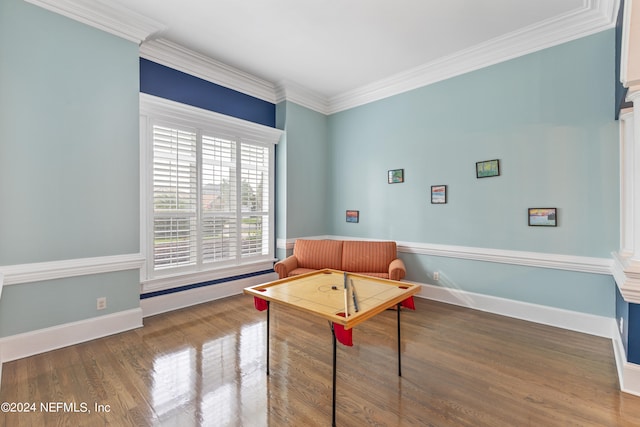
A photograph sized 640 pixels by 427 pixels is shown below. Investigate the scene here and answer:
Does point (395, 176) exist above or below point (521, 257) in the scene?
above

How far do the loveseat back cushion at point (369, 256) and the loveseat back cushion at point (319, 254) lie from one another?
12 centimetres

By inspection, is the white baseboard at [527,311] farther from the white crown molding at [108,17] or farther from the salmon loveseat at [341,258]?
the white crown molding at [108,17]

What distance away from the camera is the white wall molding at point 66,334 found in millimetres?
2459

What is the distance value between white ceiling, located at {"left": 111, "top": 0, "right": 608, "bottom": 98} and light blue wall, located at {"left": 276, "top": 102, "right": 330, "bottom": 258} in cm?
93

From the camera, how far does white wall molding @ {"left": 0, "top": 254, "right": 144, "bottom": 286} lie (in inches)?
97.3

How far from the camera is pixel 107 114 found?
2.95 meters

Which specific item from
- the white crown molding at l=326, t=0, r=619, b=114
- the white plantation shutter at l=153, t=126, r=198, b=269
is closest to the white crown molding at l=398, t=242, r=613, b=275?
the white crown molding at l=326, t=0, r=619, b=114

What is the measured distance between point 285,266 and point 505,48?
12.8 ft

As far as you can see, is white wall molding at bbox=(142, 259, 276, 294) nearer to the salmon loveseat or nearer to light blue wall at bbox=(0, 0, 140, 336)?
light blue wall at bbox=(0, 0, 140, 336)

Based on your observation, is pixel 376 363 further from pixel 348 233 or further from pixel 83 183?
pixel 83 183

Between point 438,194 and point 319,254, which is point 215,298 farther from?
point 438,194

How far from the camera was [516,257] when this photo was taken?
11.1 feet

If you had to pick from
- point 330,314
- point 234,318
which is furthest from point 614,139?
point 234,318

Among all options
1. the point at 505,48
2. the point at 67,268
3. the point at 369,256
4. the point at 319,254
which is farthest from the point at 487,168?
the point at 67,268
